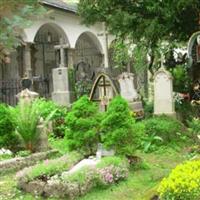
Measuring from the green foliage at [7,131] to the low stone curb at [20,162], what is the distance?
0.82 meters

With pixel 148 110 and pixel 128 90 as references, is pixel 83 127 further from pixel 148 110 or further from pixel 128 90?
pixel 128 90

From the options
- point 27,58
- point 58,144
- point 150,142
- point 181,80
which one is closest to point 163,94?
point 150,142

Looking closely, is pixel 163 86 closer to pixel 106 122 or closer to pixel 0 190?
pixel 106 122

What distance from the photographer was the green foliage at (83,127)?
9.16 metres

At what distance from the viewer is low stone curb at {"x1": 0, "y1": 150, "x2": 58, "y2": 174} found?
383 inches

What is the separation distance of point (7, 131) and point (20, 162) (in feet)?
3.71

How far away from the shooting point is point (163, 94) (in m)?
14.8

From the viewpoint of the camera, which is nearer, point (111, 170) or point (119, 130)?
point (111, 170)

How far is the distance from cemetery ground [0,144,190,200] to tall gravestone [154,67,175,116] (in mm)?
4203

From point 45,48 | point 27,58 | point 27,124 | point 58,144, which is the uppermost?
point 45,48

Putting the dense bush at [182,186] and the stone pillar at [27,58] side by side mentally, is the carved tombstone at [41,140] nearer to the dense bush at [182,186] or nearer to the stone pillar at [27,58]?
the dense bush at [182,186]

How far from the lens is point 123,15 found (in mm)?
15688

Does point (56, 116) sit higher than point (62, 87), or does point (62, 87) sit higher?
point (62, 87)

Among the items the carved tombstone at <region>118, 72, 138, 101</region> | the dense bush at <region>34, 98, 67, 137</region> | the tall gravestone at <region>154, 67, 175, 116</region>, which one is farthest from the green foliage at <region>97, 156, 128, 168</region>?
the carved tombstone at <region>118, 72, 138, 101</region>
